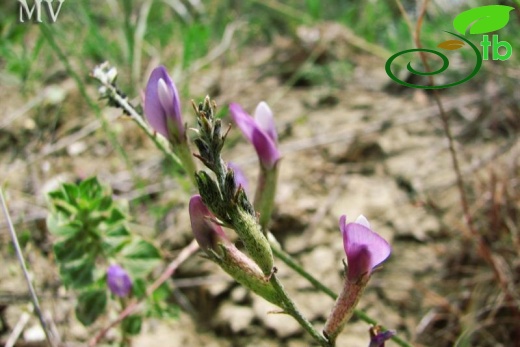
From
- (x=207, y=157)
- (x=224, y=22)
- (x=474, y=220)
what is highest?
(x=224, y=22)

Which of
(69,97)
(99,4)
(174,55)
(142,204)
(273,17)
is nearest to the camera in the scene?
(142,204)

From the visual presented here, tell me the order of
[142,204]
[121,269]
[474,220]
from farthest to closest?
1. [142,204]
2. [474,220]
3. [121,269]

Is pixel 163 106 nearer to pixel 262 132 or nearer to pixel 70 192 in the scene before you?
pixel 262 132

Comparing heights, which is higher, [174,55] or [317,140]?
[174,55]

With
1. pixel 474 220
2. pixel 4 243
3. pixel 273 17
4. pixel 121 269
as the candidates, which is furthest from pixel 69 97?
pixel 474 220

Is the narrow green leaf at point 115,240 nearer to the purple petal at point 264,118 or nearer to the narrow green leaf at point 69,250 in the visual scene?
the narrow green leaf at point 69,250

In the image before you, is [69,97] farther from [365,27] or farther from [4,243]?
[365,27]

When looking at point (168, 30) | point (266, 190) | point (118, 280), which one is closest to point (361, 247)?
point (266, 190)
